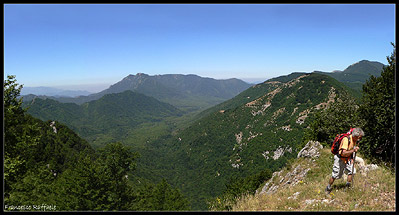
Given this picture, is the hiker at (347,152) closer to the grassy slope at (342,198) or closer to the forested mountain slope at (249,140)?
the grassy slope at (342,198)

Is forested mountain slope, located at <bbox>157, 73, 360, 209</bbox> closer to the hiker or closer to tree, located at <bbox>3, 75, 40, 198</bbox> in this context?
the hiker

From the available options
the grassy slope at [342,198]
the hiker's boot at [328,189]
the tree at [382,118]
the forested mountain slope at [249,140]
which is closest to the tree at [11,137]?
the grassy slope at [342,198]

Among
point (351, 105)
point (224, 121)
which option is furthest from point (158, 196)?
point (224, 121)

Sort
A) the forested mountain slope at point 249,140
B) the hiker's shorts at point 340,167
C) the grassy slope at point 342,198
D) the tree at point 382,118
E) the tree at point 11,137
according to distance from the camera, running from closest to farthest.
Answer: the grassy slope at point 342,198 → the hiker's shorts at point 340,167 → the tree at point 382,118 → the tree at point 11,137 → the forested mountain slope at point 249,140

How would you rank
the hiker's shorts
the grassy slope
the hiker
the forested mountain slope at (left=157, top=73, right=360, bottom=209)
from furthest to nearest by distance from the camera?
1. the forested mountain slope at (left=157, top=73, right=360, bottom=209)
2. the hiker's shorts
3. the hiker
4. the grassy slope

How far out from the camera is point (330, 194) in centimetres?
622

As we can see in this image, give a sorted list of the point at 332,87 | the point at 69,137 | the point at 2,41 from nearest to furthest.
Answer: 1. the point at 2,41
2. the point at 69,137
3. the point at 332,87

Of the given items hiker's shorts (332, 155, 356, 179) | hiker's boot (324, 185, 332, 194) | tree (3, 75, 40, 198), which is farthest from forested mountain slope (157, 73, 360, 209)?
tree (3, 75, 40, 198)

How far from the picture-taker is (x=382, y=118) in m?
8.95

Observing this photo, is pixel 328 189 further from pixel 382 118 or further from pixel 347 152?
pixel 382 118

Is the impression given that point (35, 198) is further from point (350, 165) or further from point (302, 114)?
point (302, 114)

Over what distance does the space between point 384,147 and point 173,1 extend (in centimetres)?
1302

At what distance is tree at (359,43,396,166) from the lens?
8805mm

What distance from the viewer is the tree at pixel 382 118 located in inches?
347
